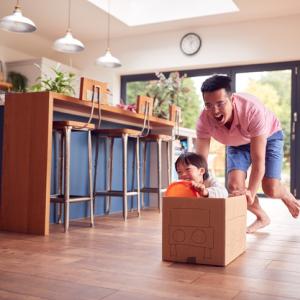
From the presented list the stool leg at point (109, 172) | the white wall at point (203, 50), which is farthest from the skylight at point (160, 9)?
the stool leg at point (109, 172)

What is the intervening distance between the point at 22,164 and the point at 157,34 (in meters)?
4.53

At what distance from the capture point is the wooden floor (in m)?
1.43

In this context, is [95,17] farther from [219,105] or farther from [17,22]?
[219,105]

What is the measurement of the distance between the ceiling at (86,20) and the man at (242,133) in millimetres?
3291

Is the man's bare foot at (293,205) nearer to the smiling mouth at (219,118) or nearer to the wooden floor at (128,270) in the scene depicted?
the wooden floor at (128,270)

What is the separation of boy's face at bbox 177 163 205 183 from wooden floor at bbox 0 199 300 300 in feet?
1.30

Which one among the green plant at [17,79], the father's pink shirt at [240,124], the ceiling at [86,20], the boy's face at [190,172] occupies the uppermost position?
the ceiling at [86,20]

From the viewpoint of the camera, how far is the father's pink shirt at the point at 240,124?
215cm

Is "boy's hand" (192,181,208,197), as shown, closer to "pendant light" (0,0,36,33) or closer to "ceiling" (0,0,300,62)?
"pendant light" (0,0,36,33)

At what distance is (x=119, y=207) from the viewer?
4.09m

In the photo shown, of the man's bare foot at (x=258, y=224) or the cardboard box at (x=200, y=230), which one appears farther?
the man's bare foot at (x=258, y=224)

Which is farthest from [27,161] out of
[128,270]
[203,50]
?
[203,50]

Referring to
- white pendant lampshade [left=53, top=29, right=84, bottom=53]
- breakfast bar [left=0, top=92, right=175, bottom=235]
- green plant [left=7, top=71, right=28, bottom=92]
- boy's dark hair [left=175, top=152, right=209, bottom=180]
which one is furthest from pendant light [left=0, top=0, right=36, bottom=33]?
boy's dark hair [left=175, top=152, right=209, bottom=180]

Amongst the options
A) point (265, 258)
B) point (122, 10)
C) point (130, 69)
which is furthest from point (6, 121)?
point (130, 69)
